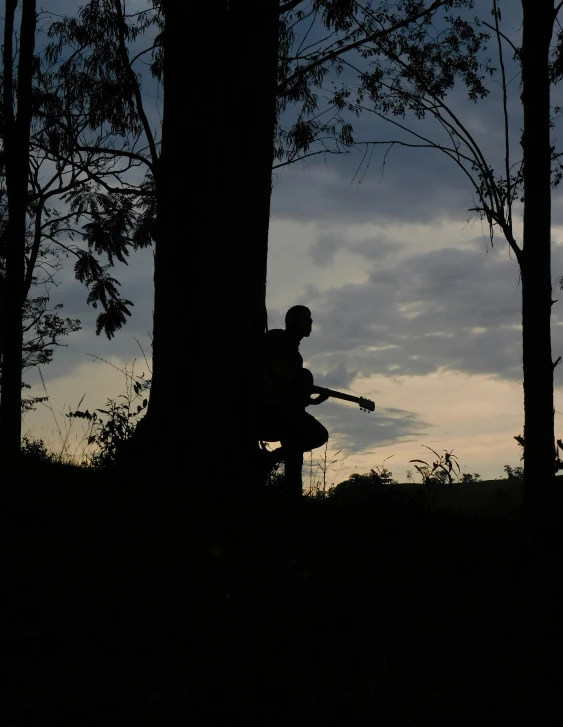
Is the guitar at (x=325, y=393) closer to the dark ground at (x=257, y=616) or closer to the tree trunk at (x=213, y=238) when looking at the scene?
the tree trunk at (x=213, y=238)

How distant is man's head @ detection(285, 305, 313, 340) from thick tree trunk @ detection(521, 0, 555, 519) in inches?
82.5

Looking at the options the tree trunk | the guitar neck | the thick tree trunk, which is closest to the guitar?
the guitar neck

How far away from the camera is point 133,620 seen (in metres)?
4.34

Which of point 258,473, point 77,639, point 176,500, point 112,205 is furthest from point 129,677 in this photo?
point 112,205

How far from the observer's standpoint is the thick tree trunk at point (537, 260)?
26.7 feet

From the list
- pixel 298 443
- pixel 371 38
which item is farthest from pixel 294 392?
pixel 371 38

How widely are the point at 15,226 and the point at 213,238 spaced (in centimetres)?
868

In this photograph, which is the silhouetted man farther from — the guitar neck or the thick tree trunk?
the thick tree trunk

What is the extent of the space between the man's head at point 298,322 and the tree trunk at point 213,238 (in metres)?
0.57

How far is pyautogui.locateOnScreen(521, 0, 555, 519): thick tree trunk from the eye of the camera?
8.15 metres

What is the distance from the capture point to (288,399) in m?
7.30

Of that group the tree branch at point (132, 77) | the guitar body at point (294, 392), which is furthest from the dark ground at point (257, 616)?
the tree branch at point (132, 77)

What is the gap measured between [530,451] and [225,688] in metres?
4.88

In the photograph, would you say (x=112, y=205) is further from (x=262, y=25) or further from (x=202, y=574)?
(x=202, y=574)
